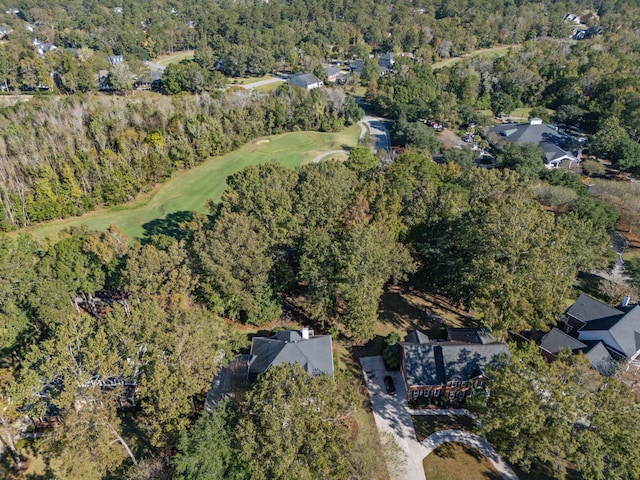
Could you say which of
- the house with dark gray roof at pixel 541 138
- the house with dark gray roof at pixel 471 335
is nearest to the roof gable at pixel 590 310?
the house with dark gray roof at pixel 471 335

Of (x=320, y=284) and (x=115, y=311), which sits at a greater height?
(x=115, y=311)

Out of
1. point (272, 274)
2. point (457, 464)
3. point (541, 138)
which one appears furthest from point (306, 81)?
point (457, 464)

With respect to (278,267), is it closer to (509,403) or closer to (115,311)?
(115,311)

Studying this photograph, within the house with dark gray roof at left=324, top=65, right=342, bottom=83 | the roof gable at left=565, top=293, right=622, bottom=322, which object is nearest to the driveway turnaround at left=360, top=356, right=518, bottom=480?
the roof gable at left=565, top=293, right=622, bottom=322

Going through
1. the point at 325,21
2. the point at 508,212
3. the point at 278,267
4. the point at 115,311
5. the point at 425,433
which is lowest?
the point at 425,433

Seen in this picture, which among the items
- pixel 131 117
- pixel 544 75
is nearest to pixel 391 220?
pixel 131 117

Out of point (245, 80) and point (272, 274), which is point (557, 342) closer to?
point (272, 274)
